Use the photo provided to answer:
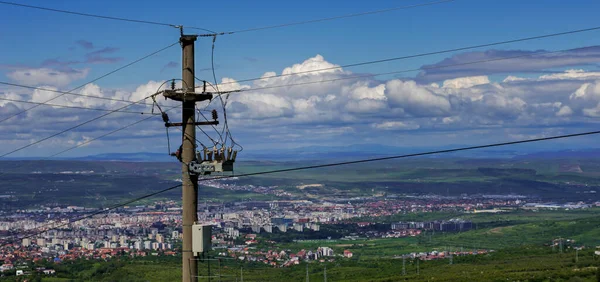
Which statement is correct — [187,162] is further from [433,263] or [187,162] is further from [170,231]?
[170,231]

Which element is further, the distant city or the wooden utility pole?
the distant city

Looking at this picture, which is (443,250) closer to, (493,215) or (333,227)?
(333,227)

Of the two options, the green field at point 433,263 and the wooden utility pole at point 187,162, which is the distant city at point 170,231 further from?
the wooden utility pole at point 187,162

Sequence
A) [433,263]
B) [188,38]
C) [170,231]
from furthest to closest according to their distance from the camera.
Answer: [170,231], [433,263], [188,38]

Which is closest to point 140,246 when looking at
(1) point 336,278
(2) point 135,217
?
(1) point 336,278

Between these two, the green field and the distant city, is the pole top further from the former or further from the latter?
the distant city

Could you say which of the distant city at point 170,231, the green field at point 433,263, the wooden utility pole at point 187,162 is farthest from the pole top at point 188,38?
the distant city at point 170,231

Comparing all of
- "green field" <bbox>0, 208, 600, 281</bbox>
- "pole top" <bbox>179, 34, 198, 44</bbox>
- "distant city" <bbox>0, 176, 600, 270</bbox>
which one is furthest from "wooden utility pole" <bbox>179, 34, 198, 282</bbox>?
"distant city" <bbox>0, 176, 600, 270</bbox>

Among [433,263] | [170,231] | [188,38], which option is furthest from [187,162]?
[170,231]

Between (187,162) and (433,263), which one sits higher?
(187,162)
